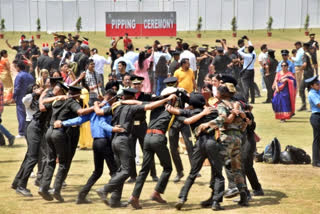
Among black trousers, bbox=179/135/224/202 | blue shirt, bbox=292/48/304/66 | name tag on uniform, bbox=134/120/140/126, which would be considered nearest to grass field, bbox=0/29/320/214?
black trousers, bbox=179/135/224/202

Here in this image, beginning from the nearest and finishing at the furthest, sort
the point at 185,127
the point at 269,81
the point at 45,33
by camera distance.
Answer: the point at 185,127, the point at 269,81, the point at 45,33

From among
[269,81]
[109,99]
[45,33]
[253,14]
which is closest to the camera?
[109,99]

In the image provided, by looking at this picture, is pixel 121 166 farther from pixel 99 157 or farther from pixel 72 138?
pixel 72 138

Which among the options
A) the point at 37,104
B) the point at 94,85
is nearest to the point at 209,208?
the point at 37,104

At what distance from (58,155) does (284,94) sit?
11.1 meters

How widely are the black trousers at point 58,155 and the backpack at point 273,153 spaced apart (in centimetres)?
509

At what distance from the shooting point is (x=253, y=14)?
63719mm

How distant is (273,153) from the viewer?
14.5 metres

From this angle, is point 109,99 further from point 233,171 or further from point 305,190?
point 305,190

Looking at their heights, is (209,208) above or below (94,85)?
below

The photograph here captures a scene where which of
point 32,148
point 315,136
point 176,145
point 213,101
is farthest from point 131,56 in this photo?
point 213,101

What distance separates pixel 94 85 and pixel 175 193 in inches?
240

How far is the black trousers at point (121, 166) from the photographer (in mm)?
10523

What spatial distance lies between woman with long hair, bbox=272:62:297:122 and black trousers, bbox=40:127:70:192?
10879 millimetres
